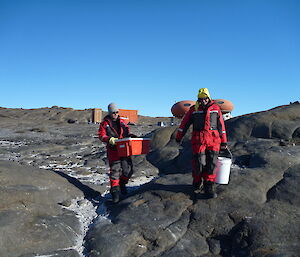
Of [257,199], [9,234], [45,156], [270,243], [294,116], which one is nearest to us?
[270,243]

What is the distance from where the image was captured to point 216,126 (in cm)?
473

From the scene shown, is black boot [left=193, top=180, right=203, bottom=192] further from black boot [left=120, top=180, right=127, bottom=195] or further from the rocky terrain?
black boot [left=120, top=180, right=127, bottom=195]

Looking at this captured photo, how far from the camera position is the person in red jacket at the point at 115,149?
17.7 feet

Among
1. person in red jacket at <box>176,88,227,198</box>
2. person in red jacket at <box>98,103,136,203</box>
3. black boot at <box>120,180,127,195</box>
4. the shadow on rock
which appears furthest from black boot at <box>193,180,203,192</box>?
the shadow on rock

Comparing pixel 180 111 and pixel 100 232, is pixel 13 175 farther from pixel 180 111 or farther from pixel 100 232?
pixel 180 111

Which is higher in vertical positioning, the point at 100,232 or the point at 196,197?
the point at 196,197

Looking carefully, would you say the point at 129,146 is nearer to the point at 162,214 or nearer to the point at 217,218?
the point at 162,214

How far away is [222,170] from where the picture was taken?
15.7 feet

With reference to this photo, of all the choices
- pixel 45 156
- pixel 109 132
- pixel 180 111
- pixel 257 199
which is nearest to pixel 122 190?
pixel 109 132

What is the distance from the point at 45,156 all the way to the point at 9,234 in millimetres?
7202

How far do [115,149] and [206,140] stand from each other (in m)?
1.88

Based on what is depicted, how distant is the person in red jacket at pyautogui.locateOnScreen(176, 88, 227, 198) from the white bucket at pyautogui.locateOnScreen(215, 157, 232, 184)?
0.63 ft

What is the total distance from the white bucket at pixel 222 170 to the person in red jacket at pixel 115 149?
6.07 feet

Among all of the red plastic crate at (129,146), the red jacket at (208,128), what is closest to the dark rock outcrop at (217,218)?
the red plastic crate at (129,146)
